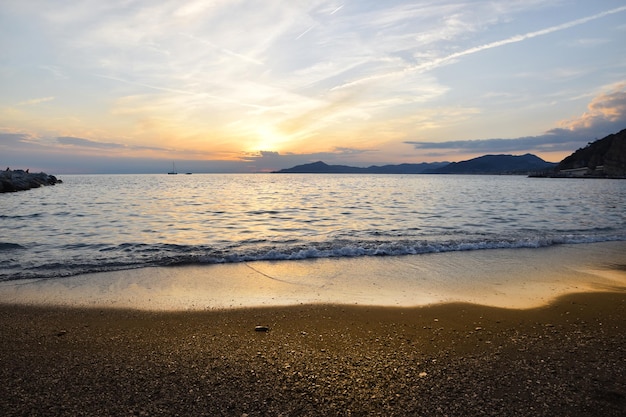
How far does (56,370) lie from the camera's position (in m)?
4.59

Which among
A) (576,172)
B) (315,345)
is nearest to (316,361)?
(315,345)

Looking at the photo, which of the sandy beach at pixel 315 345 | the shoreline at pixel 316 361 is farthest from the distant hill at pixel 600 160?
the shoreline at pixel 316 361

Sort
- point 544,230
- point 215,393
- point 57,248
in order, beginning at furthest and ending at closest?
point 544,230
point 57,248
point 215,393

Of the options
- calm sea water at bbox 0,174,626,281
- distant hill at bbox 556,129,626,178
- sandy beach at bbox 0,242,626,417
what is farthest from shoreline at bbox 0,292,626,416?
distant hill at bbox 556,129,626,178

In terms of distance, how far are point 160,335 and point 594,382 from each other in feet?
19.5

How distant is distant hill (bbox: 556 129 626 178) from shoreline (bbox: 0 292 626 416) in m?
170

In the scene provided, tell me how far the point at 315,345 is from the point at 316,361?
1.88 feet

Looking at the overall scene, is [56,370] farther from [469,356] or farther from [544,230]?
[544,230]

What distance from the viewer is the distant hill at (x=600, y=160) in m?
137

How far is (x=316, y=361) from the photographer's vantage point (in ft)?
16.0

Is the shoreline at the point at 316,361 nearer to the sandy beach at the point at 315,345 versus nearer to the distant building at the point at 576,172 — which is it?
the sandy beach at the point at 315,345

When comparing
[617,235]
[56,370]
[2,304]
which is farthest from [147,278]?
[617,235]

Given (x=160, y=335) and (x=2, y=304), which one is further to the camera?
(x=2, y=304)

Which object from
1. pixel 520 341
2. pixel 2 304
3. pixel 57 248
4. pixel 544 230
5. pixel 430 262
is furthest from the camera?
pixel 544 230
